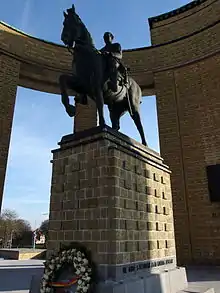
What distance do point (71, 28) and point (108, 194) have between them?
3.20m

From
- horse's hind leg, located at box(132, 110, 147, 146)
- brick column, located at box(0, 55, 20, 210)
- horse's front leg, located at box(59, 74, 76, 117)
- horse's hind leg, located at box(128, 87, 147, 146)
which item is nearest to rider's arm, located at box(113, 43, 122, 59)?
horse's hind leg, located at box(128, 87, 147, 146)

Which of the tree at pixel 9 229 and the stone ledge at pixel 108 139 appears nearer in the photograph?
the stone ledge at pixel 108 139

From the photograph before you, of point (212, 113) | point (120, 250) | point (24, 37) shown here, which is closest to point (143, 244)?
point (120, 250)

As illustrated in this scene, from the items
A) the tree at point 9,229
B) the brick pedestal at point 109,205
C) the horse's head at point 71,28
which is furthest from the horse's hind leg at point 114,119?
the tree at point 9,229

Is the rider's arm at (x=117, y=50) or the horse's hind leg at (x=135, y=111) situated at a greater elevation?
the rider's arm at (x=117, y=50)

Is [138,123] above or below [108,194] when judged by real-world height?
above

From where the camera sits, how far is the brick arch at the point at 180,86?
938cm

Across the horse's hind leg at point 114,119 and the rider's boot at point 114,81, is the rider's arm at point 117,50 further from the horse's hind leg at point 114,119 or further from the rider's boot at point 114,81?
the horse's hind leg at point 114,119

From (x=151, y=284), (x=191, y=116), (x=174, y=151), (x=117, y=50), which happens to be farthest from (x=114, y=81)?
(x=191, y=116)

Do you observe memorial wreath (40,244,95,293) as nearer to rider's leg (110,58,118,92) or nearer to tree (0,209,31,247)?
rider's leg (110,58,118,92)

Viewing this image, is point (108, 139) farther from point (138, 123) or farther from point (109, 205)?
point (138, 123)

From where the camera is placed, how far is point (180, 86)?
1126 centimetres

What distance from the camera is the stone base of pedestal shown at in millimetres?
3443

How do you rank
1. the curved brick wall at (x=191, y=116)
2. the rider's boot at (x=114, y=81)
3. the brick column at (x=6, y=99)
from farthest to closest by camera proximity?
the brick column at (x=6, y=99) < the curved brick wall at (x=191, y=116) < the rider's boot at (x=114, y=81)
